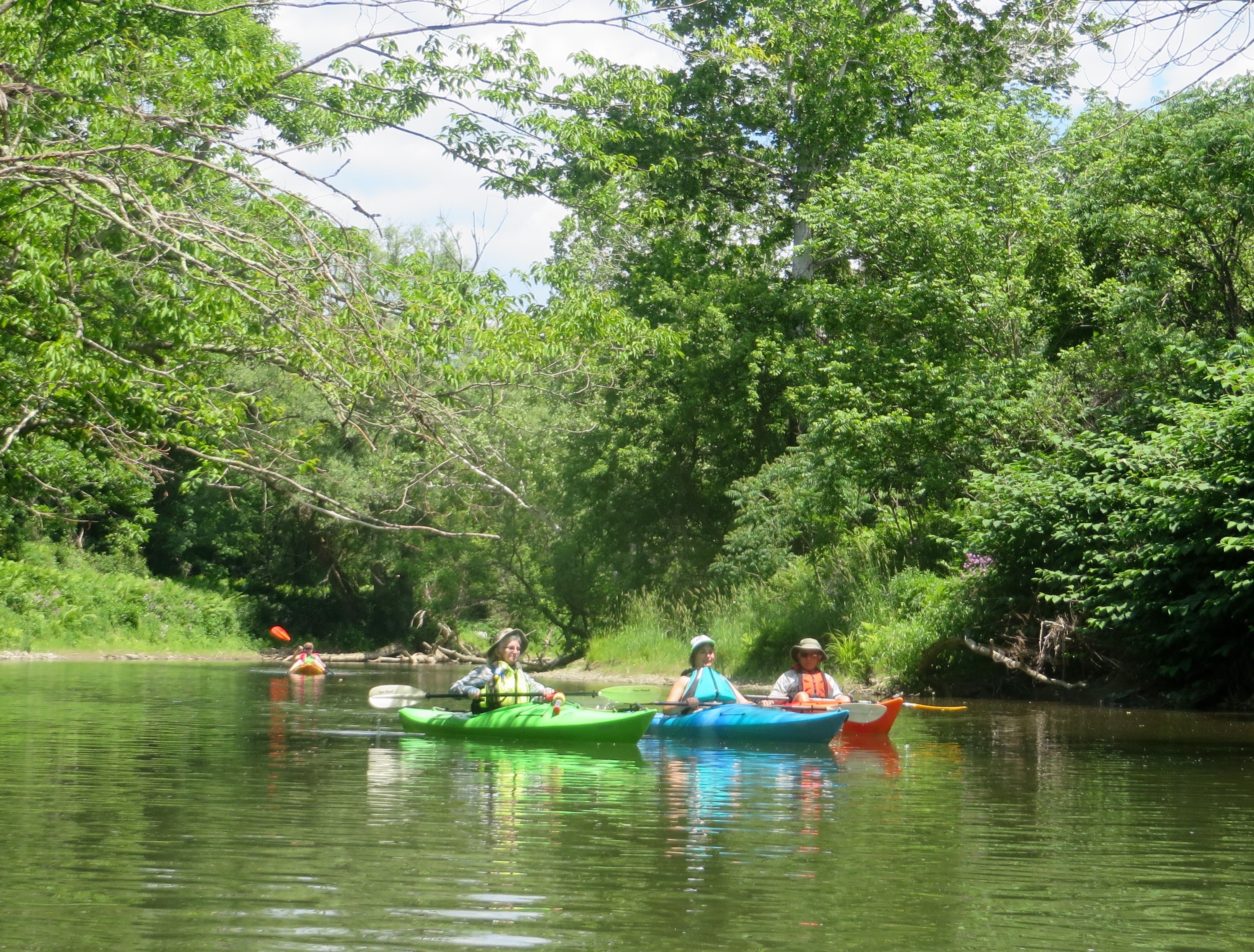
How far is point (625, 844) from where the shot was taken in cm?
648

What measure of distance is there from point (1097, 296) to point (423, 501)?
74.4 ft

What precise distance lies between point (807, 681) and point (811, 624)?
8.17 m

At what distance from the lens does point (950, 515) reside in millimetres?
18031

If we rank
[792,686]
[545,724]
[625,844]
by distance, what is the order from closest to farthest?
[625,844] < [545,724] < [792,686]

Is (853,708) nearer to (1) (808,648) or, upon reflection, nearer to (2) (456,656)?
(1) (808,648)

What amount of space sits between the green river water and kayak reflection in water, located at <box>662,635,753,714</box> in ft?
2.49

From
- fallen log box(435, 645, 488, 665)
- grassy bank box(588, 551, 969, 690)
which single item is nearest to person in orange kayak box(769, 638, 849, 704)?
grassy bank box(588, 551, 969, 690)

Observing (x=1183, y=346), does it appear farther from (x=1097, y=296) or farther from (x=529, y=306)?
(x=529, y=306)

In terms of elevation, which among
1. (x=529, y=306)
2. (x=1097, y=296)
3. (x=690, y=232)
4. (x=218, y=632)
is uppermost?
(x=690, y=232)

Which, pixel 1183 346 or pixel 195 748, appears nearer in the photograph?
pixel 195 748

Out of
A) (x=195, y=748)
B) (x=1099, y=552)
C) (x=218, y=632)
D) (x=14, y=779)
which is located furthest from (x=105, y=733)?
(x=218, y=632)

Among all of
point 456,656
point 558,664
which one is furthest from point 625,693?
point 456,656

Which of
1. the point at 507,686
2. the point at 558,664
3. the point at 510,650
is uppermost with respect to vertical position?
the point at 510,650

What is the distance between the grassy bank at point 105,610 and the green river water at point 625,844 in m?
23.8
